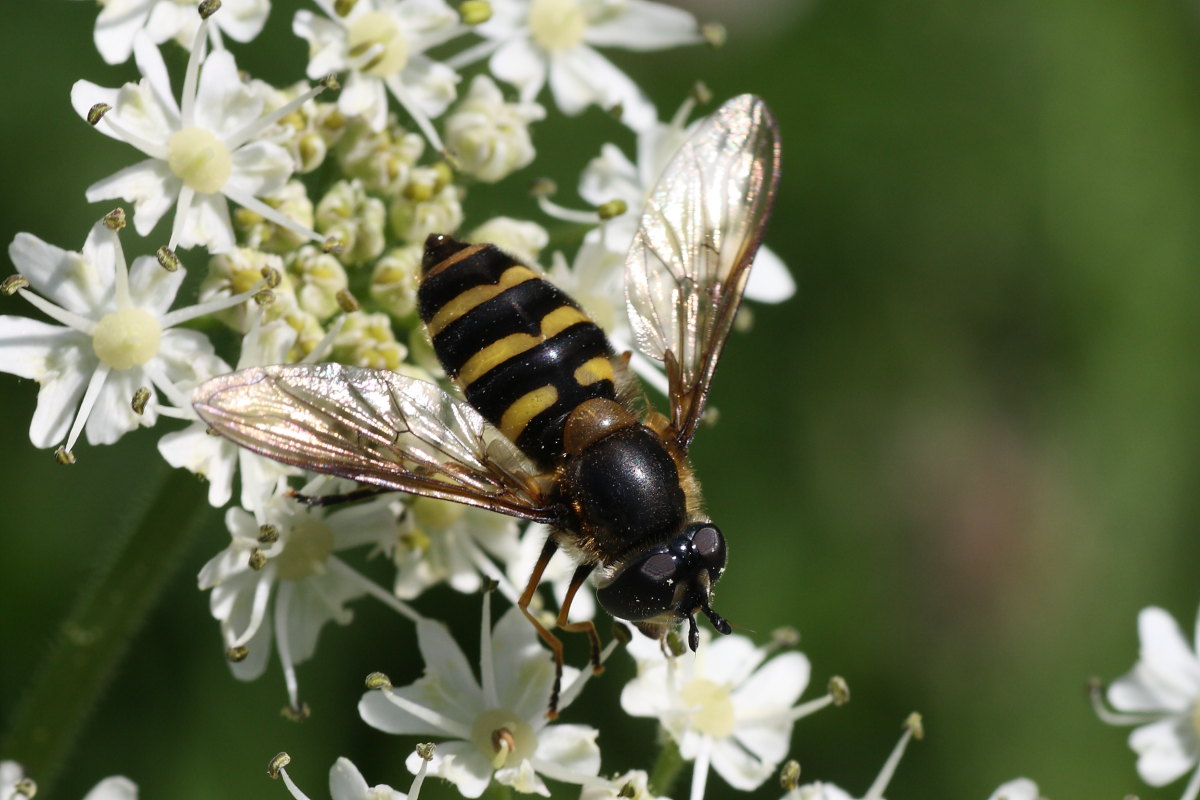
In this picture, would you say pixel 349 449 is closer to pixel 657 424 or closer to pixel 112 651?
pixel 657 424

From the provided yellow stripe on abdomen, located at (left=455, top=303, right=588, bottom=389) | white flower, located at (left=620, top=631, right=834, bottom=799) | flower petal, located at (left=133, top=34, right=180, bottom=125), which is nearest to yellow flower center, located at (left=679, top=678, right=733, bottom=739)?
white flower, located at (left=620, top=631, right=834, bottom=799)

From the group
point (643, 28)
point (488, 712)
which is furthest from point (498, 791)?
point (643, 28)

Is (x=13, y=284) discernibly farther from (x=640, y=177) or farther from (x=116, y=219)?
(x=640, y=177)

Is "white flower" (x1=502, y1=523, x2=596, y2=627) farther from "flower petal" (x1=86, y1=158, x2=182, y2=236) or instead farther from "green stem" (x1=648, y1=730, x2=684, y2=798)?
"flower petal" (x1=86, y1=158, x2=182, y2=236)

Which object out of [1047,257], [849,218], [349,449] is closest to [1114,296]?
[1047,257]

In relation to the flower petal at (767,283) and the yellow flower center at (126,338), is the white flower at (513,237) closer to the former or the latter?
the flower petal at (767,283)

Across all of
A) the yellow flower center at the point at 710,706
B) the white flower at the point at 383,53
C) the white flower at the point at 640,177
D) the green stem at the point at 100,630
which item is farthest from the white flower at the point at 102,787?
Answer: the white flower at the point at 640,177
